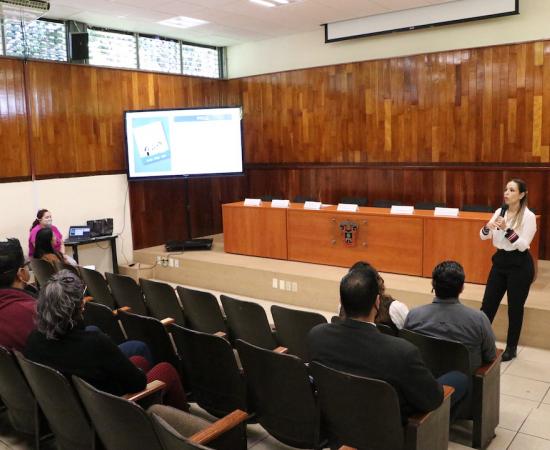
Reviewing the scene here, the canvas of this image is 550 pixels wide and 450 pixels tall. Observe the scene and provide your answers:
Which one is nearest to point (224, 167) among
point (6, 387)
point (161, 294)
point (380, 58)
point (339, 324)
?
point (380, 58)

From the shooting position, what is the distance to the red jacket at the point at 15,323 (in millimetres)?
2949

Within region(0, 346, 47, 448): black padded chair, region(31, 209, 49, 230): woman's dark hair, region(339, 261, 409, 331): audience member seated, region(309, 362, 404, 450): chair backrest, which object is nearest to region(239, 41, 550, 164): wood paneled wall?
region(31, 209, 49, 230): woman's dark hair

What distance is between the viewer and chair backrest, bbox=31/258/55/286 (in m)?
5.02

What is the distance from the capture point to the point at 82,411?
2.39m

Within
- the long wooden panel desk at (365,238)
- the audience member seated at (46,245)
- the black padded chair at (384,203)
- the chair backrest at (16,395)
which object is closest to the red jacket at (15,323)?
the chair backrest at (16,395)

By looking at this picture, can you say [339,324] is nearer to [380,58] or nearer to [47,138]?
[47,138]

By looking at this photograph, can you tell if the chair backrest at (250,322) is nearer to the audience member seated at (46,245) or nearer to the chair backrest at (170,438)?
the chair backrest at (170,438)

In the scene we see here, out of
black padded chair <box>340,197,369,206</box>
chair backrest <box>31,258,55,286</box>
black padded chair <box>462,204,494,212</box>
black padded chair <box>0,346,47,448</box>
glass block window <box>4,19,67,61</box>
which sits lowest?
black padded chair <box>0,346,47,448</box>

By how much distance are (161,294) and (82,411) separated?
1748 mm

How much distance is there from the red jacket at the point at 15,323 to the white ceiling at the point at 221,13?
4.62 m

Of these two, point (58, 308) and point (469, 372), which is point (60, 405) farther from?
point (469, 372)

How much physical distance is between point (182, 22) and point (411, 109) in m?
3.42

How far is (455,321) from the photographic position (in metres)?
2.88

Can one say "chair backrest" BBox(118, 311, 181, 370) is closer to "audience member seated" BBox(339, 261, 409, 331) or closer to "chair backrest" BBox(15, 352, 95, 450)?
"chair backrest" BBox(15, 352, 95, 450)
